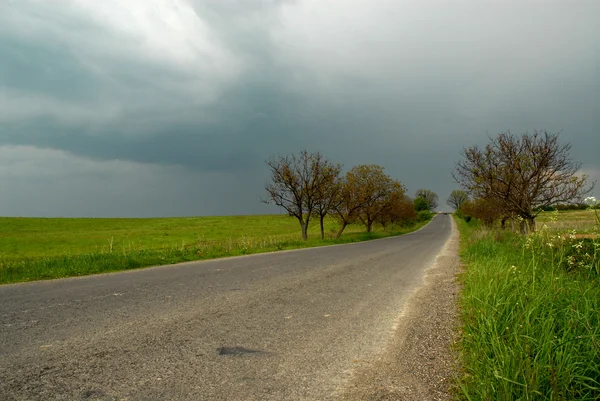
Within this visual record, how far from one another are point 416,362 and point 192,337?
3.08 m

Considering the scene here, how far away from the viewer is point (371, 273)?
11.7m

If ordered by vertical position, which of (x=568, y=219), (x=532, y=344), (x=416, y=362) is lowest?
(x=416, y=362)

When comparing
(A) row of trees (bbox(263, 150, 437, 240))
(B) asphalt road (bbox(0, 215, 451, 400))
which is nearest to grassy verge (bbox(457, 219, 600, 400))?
(B) asphalt road (bbox(0, 215, 451, 400))

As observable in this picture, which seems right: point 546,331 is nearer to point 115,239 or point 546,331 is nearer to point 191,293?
point 191,293

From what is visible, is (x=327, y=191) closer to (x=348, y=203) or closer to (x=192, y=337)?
(x=348, y=203)

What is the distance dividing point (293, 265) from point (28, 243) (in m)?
Result: 41.8

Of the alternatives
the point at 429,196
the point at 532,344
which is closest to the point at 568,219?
the point at 532,344

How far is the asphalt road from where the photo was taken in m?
3.72

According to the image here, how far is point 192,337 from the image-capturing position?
17.0ft

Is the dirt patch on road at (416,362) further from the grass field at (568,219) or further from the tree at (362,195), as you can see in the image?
the tree at (362,195)

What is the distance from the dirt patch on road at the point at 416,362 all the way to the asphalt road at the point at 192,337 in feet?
0.64

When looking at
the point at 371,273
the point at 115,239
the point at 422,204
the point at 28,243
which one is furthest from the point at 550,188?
the point at 422,204

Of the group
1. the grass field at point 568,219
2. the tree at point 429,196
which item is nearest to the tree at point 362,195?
the grass field at point 568,219

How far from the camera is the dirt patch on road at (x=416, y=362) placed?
3.63 meters
